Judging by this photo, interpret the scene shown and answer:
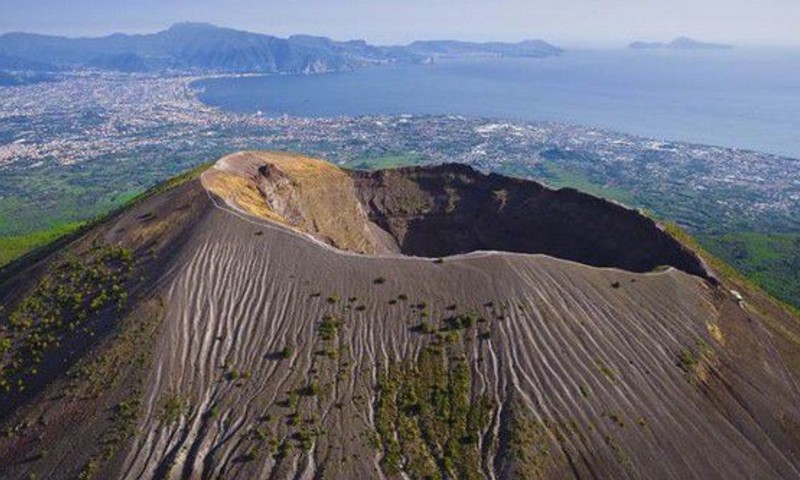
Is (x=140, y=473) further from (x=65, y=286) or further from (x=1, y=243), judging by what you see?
(x=1, y=243)

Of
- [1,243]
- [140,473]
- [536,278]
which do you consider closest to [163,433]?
[140,473]

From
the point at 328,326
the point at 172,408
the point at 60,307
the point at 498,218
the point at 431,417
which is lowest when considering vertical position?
the point at 498,218

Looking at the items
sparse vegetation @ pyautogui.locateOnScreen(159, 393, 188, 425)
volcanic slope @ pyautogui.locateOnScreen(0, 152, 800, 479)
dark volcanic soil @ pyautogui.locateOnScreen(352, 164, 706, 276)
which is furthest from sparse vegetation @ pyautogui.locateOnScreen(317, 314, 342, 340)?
dark volcanic soil @ pyautogui.locateOnScreen(352, 164, 706, 276)

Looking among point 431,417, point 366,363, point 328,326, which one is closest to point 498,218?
point 328,326

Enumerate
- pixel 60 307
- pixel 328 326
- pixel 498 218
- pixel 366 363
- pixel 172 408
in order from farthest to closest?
pixel 498 218 < pixel 60 307 < pixel 328 326 < pixel 366 363 < pixel 172 408

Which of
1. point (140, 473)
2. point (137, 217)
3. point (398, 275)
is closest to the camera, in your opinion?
point (140, 473)

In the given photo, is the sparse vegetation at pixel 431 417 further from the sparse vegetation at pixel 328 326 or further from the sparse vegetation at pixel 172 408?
the sparse vegetation at pixel 172 408

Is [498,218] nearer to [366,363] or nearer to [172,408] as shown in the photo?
[366,363]

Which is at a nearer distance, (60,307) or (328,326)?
(328,326)

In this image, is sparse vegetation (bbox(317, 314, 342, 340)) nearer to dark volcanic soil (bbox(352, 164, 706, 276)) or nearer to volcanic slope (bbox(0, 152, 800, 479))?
volcanic slope (bbox(0, 152, 800, 479))
